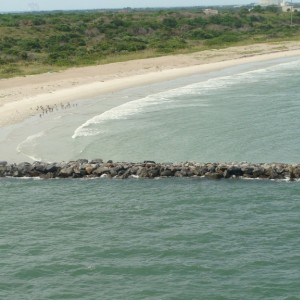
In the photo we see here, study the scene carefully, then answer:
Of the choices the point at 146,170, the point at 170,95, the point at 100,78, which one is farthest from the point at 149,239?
the point at 100,78

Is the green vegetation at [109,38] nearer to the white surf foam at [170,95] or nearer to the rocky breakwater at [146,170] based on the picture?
the white surf foam at [170,95]

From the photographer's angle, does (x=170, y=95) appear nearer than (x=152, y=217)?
No

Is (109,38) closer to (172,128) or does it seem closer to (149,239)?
(172,128)

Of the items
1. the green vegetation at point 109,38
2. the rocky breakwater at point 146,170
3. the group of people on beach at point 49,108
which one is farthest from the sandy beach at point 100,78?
the rocky breakwater at point 146,170

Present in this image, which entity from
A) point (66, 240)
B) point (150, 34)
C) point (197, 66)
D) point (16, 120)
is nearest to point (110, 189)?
point (66, 240)

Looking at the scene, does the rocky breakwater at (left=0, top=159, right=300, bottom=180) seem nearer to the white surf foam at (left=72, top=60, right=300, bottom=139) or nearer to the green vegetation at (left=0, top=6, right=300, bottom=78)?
the white surf foam at (left=72, top=60, right=300, bottom=139)

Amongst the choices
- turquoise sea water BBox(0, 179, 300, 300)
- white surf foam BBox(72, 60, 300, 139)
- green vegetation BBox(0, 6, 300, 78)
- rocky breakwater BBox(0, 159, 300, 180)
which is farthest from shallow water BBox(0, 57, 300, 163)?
green vegetation BBox(0, 6, 300, 78)
